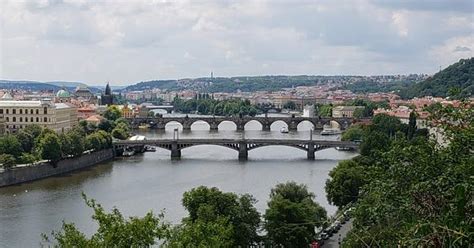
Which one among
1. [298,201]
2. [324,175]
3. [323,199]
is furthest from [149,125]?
[298,201]

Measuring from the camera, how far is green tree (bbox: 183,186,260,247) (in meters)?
15.0

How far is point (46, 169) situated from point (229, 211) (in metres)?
17.2

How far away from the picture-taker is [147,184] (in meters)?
28.7

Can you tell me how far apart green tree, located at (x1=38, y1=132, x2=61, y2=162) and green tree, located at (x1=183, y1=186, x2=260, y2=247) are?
54.0 ft

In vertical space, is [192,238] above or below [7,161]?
above

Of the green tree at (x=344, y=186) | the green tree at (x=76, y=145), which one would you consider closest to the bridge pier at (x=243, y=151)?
the green tree at (x=76, y=145)

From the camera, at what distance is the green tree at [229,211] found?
15016 millimetres

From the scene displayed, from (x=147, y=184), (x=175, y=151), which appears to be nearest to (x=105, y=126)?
(x=175, y=151)

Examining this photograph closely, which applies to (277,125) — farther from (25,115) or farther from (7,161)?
(7,161)

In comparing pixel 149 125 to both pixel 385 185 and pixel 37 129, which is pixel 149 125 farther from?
pixel 385 185

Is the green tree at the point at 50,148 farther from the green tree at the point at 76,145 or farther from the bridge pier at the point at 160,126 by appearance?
the bridge pier at the point at 160,126

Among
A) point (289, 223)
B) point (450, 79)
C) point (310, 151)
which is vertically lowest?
point (310, 151)

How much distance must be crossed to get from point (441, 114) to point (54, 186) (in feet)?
72.9

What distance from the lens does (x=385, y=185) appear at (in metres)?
7.07
